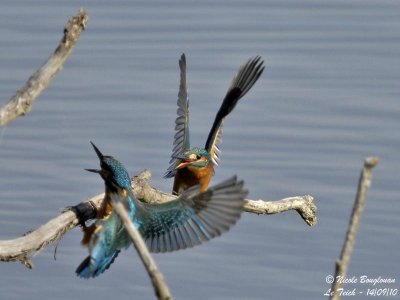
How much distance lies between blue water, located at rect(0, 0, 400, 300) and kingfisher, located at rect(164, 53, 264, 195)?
0.74 meters

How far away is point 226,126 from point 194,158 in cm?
209

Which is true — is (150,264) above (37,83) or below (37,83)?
below

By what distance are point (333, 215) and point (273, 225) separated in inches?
14.6

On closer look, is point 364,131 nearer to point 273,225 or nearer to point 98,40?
point 273,225

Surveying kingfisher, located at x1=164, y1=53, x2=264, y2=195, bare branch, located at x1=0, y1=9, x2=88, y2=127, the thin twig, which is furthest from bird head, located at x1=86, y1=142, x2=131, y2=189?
the thin twig

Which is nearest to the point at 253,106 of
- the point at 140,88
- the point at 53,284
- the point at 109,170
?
the point at 140,88

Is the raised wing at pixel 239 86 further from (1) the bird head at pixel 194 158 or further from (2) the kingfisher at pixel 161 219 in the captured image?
(2) the kingfisher at pixel 161 219

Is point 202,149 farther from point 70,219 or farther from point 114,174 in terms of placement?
point 70,219

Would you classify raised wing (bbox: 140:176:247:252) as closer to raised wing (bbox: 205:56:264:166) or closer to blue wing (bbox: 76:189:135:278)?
blue wing (bbox: 76:189:135:278)

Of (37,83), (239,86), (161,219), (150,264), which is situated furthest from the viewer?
(239,86)

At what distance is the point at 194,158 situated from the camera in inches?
258

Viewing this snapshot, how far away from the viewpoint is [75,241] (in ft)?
24.9

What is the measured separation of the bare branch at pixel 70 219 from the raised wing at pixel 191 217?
178 mm

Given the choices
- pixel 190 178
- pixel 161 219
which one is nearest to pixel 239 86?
pixel 190 178
